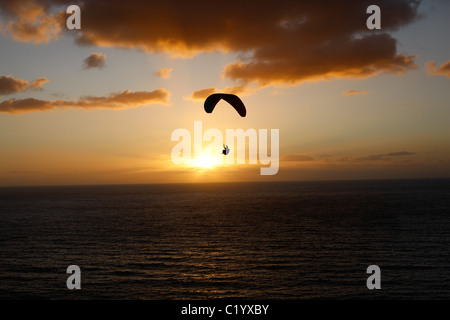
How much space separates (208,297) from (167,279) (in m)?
7.75

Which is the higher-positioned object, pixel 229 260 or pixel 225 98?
pixel 225 98

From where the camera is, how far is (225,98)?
121ft

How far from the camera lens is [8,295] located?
3884 cm

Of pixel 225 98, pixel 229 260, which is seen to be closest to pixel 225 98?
pixel 225 98

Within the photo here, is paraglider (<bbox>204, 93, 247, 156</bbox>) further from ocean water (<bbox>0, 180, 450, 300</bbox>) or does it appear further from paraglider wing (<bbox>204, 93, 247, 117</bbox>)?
ocean water (<bbox>0, 180, 450, 300</bbox>)

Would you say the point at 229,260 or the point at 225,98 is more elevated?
the point at 225,98

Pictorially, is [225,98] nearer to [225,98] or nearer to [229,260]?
[225,98]

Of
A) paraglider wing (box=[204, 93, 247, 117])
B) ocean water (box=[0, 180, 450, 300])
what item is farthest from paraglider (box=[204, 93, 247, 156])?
ocean water (box=[0, 180, 450, 300])

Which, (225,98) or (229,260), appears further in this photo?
(229,260)

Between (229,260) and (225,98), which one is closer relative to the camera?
(225,98)

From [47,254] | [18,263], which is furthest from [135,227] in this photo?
[18,263]

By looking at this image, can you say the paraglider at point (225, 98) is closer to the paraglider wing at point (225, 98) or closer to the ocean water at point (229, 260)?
the paraglider wing at point (225, 98)

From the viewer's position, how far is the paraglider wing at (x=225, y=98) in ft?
117
